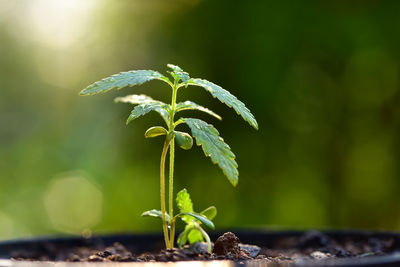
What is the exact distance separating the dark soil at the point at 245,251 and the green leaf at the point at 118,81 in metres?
0.35

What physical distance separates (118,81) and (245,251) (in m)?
0.47

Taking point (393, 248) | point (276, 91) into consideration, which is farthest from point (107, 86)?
point (276, 91)

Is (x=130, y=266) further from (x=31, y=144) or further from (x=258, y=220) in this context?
(x=31, y=144)

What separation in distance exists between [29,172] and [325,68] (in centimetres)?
494

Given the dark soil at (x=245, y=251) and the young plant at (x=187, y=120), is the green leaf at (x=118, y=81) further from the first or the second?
the dark soil at (x=245, y=251)

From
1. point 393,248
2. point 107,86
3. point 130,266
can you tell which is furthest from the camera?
point 393,248

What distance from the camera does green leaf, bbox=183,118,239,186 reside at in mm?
930

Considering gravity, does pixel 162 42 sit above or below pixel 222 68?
above

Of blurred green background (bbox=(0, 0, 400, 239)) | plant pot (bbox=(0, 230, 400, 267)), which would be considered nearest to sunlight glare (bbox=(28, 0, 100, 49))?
blurred green background (bbox=(0, 0, 400, 239))

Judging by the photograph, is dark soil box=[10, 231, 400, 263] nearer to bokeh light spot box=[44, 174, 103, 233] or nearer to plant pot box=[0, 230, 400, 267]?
plant pot box=[0, 230, 400, 267]

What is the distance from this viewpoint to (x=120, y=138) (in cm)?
546

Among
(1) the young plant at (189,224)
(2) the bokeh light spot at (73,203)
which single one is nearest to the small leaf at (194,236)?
(1) the young plant at (189,224)

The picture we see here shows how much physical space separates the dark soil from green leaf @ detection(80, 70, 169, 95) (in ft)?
1.15

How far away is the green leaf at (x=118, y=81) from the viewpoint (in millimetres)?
957
